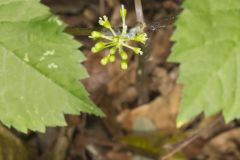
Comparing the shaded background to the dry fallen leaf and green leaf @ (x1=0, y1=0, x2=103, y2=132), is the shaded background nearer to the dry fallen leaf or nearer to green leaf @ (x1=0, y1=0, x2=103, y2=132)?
the dry fallen leaf

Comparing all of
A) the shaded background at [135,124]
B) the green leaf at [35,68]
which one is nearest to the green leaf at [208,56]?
the green leaf at [35,68]

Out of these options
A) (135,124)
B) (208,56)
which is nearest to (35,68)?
(208,56)

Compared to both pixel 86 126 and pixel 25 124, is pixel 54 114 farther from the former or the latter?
pixel 86 126


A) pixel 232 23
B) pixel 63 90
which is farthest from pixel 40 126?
pixel 232 23

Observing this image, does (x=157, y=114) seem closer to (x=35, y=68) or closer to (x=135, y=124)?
(x=135, y=124)

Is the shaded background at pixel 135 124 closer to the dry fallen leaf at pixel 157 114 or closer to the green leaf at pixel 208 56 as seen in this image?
the dry fallen leaf at pixel 157 114

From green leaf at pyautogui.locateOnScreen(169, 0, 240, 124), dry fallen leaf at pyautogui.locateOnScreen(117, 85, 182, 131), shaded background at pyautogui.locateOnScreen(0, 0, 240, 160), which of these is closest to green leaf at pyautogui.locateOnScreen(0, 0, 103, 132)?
green leaf at pyautogui.locateOnScreen(169, 0, 240, 124)
